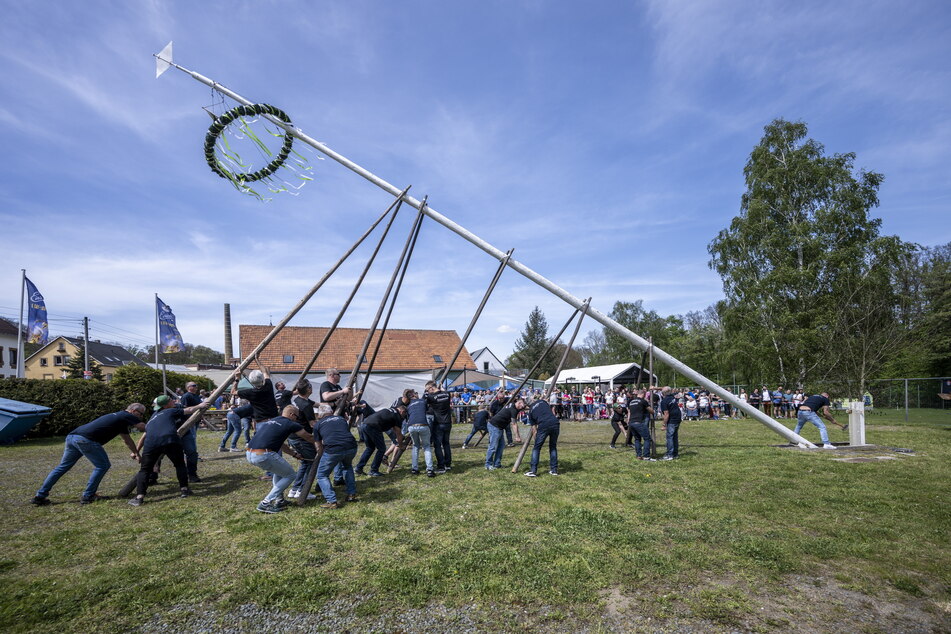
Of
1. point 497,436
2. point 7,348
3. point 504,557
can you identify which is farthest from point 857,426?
point 7,348

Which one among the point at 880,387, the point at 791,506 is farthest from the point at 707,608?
the point at 880,387

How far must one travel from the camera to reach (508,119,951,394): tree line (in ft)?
73.2

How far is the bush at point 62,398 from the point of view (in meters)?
16.4

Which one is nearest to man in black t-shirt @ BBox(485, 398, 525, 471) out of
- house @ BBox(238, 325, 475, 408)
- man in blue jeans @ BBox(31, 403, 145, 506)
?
man in blue jeans @ BBox(31, 403, 145, 506)

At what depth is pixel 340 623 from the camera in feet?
12.9

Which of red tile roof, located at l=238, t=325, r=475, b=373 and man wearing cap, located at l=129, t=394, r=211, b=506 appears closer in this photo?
man wearing cap, located at l=129, t=394, r=211, b=506

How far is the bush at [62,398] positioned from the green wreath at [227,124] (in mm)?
12592

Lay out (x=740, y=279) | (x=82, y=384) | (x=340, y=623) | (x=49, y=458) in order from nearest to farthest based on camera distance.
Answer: (x=340, y=623) → (x=49, y=458) → (x=82, y=384) → (x=740, y=279)

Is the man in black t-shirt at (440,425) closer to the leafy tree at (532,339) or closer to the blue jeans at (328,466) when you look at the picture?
the blue jeans at (328,466)

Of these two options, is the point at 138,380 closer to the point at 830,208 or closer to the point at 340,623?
the point at 340,623

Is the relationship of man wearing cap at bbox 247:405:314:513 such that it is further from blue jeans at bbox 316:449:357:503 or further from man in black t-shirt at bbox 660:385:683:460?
man in black t-shirt at bbox 660:385:683:460

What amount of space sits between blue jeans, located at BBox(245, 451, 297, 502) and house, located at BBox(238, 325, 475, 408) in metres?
21.3

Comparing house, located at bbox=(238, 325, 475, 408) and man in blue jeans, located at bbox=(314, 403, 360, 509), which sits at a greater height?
house, located at bbox=(238, 325, 475, 408)

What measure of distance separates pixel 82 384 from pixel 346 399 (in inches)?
617
